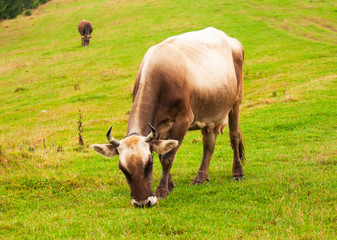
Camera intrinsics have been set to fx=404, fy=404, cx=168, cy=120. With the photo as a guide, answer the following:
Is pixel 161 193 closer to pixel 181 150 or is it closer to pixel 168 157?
pixel 168 157

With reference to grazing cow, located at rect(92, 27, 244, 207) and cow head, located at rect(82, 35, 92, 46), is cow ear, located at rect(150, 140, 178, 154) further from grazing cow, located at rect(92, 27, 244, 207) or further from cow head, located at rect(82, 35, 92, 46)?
cow head, located at rect(82, 35, 92, 46)

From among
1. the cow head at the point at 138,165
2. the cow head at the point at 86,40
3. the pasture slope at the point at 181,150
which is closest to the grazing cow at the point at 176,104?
the cow head at the point at 138,165

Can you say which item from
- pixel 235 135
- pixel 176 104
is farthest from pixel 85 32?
pixel 176 104

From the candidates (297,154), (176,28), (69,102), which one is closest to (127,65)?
(69,102)

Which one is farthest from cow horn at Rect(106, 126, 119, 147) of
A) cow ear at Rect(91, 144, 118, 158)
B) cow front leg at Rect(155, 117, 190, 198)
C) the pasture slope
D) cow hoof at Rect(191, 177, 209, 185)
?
cow hoof at Rect(191, 177, 209, 185)

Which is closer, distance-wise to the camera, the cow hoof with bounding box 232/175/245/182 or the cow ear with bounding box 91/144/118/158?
the cow ear with bounding box 91/144/118/158

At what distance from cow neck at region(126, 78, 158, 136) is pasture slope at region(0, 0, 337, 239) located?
1292 millimetres

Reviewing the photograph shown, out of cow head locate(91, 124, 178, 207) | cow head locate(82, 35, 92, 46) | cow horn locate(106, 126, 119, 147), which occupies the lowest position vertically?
cow head locate(82, 35, 92, 46)

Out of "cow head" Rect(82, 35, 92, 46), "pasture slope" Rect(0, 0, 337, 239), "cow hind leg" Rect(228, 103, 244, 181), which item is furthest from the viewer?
"cow head" Rect(82, 35, 92, 46)

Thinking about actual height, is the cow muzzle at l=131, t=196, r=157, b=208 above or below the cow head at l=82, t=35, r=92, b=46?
above

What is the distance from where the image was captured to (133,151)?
6.26m

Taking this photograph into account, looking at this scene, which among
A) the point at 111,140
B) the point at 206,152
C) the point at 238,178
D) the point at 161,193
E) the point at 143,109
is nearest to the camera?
the point at 111,140

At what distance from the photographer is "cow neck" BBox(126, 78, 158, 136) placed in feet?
22.3

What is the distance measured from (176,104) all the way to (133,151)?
55.2 inches
